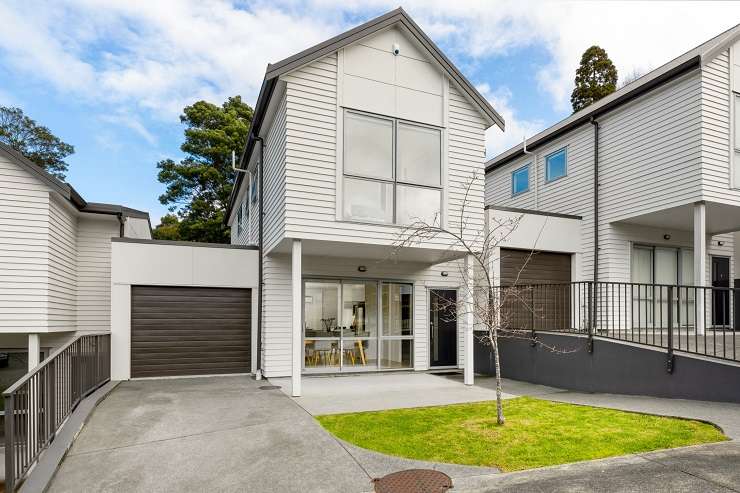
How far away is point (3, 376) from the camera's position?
10641 mm

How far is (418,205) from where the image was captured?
355 inches

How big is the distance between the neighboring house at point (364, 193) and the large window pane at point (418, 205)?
2cm

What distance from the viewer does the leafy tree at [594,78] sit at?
2669cm

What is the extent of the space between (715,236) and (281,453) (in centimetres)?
1400

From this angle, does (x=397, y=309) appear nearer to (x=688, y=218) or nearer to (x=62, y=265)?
(x=688, y=218)

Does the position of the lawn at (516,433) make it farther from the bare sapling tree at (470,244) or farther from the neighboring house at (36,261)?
the neighboring house at (36,261)

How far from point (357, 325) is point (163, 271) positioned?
467 cm

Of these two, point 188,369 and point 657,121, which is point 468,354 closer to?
point 188,369

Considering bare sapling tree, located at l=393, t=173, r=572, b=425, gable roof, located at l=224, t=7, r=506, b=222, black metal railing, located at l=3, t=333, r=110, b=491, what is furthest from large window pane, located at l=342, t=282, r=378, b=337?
black metal railing, located at l=3, t=333, r=110, b=491

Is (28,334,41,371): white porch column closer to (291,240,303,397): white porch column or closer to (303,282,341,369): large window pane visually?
(303,282,341,369): large window pane

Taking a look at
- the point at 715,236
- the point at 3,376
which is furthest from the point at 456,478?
the point at 715,236

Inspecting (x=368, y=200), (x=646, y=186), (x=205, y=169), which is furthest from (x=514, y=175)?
(x=205, y=169)

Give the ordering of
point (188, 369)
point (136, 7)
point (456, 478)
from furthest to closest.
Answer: point (136, 7) → point (188, 369) → point (456, 478)

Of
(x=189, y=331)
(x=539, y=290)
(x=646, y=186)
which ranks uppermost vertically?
(x=646, y=186)
